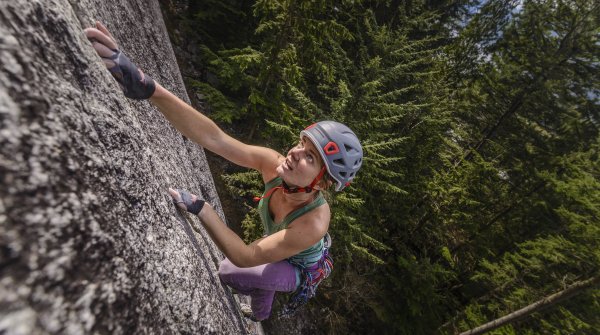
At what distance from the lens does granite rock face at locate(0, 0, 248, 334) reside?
1.11 m

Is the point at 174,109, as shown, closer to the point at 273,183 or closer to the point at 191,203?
the point at 191,203

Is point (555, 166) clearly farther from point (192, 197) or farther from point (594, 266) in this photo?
point (192, 197)

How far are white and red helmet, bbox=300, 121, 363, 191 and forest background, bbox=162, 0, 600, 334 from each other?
4447mm

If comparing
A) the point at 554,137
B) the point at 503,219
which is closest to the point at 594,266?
the point at 503,219

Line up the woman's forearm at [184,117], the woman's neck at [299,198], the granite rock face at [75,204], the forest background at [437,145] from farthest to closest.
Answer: the forest background at [437,145] < the woman's neck at [299,198] < the woman's forearm at [184,117] < the granite rock face at [75,204]

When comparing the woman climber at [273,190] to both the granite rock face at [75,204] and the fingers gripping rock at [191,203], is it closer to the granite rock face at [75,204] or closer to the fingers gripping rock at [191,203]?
the fingers gripping rock at [191,203]

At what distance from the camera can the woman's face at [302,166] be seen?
10.4 feet

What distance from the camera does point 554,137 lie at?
13.1m

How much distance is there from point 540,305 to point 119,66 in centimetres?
1404

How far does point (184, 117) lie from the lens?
2.98m

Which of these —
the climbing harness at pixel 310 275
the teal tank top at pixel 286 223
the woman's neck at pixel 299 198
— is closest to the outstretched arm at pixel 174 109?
the teal tank top at pixel 286 223

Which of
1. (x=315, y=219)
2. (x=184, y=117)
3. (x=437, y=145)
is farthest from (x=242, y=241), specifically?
(x=437, y=145)

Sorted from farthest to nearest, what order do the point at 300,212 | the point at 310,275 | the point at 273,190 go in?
the point at 310,275 → the point at 273,190 → the point at 300,212

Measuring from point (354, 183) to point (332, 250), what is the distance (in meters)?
2.33
